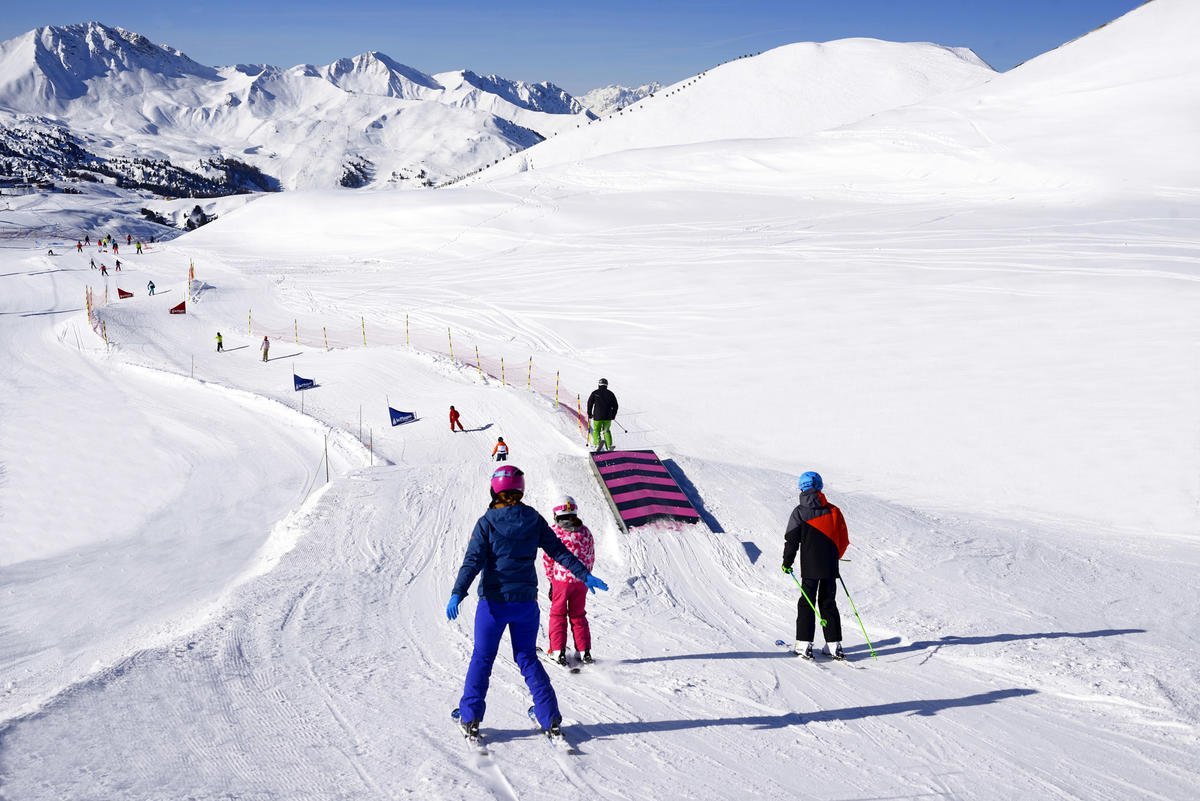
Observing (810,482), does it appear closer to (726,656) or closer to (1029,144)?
(726,656)

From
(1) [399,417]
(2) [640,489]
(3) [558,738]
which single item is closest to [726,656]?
(3) [558,738]

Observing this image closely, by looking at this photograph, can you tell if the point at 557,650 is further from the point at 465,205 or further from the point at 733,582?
the point at 465,205

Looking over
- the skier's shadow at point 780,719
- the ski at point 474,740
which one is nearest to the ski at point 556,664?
the skier's shadow at point 780,719

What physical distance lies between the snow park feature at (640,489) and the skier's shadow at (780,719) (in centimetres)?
559

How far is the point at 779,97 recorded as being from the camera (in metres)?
118

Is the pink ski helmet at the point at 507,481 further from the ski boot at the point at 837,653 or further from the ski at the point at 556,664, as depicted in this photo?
the ski boot at the point at 837,653

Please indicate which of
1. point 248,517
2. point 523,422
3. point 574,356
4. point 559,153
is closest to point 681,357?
point 574,356

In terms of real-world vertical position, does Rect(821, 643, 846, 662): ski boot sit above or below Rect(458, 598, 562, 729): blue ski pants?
below

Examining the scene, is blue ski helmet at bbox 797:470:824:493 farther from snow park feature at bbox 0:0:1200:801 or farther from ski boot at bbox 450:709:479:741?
ski boot at bbox 450:709:479:741

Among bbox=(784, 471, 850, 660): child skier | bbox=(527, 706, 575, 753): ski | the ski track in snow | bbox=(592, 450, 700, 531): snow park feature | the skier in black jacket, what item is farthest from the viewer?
the skier in black jacket

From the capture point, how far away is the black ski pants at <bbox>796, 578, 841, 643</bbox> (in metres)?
7.53

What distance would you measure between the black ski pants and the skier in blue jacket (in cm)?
297

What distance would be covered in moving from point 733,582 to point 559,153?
11543cm

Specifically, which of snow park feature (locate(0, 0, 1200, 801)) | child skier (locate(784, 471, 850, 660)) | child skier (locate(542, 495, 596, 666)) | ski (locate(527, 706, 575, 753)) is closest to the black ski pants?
child skier (locate(784, 471, 850, 660))
